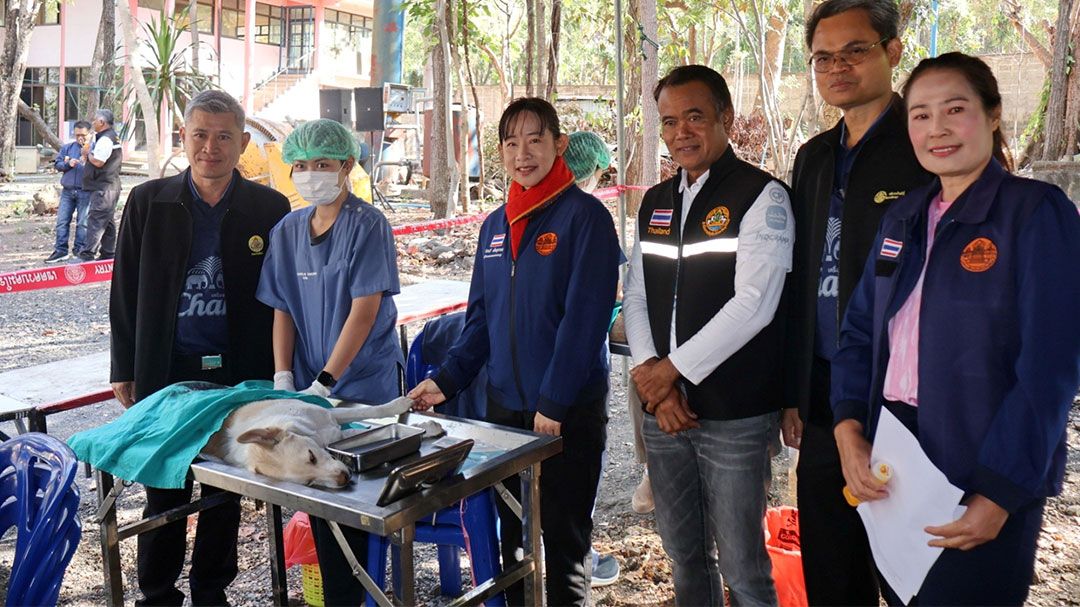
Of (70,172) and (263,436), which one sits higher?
(70,172)

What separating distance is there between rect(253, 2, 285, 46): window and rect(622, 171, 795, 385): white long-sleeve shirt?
107 feet

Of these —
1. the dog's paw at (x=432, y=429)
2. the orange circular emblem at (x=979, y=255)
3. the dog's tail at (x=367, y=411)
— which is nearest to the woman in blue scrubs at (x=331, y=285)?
the dog's tail at (x=367, y=411)

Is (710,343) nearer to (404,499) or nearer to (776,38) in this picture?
(404,499)

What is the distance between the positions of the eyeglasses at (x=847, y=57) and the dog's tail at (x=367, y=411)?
1653 millimetres

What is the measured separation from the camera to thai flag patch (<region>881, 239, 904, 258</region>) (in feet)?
6.97

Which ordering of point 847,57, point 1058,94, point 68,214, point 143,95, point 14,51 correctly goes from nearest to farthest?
point 847,57, point 1058,94, point 143,95, point 68,214, point 14,51

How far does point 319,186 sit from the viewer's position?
3260 millimetres

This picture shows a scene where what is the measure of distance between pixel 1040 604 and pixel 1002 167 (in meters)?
2.25

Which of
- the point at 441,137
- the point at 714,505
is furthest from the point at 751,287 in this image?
the point at 441,137

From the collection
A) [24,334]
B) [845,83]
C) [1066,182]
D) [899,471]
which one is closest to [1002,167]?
[845,83]

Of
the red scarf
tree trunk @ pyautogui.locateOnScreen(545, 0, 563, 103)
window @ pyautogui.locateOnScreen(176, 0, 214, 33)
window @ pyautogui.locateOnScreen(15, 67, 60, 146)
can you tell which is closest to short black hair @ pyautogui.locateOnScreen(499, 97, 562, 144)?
the red scarf

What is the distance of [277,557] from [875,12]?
2704mm

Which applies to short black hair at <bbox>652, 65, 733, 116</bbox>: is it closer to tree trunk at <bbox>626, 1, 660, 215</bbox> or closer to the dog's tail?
the dog's tail

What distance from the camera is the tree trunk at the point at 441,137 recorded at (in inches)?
521
